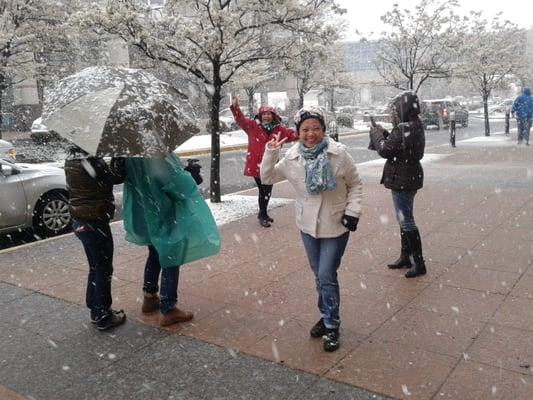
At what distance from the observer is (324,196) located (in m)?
3.96

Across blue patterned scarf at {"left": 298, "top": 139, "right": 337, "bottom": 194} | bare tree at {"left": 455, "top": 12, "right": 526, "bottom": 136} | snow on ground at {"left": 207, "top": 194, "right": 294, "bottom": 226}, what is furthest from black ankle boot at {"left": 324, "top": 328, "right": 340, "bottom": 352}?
bare tree at {"left": 455, "top": 12, "right": 526, "bottom": 136}

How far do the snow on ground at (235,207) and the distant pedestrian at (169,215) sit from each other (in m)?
3.83

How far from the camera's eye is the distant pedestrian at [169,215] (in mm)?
4281

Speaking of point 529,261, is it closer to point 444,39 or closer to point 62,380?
point 62,380

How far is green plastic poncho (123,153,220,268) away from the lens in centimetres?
428

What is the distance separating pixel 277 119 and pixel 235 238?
176 centimetres

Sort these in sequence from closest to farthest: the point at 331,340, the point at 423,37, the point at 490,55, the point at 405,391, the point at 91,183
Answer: the point at 405,391
the point at 331,340
the point at 91,183
the point at 423,37
the point at 490,55

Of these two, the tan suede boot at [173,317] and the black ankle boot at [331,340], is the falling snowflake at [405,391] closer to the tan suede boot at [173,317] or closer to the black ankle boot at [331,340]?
the black ankle boot at [331,340]

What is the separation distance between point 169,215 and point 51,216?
4.50 metres

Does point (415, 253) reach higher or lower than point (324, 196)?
lower

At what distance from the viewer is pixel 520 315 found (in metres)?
4.39

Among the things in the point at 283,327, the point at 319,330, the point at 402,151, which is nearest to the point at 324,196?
the point at 319,330

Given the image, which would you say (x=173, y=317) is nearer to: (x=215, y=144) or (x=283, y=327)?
(x=283, y=327)

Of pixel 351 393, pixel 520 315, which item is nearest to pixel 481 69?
pixel 520 315
